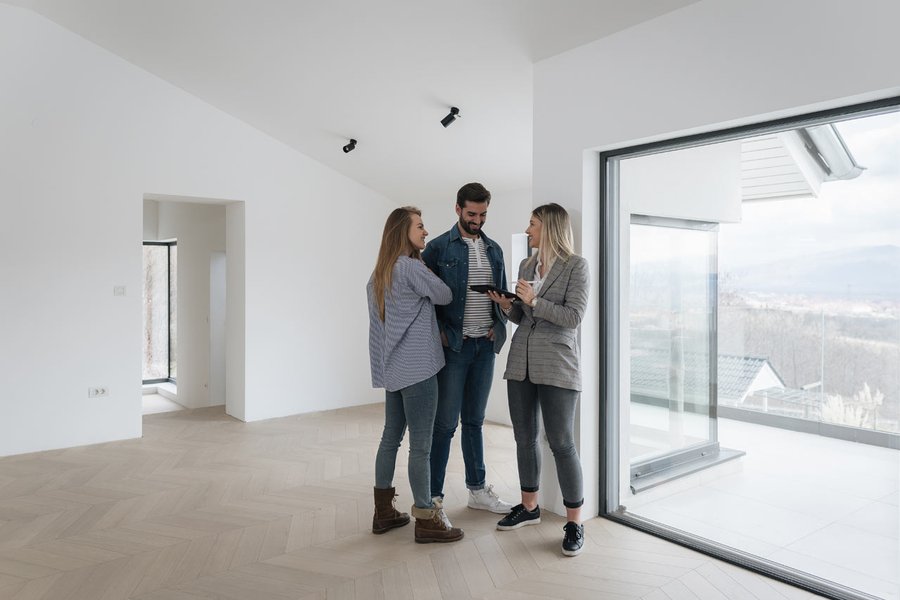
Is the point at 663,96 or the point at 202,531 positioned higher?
the point at 663,96

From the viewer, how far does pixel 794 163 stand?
276cm

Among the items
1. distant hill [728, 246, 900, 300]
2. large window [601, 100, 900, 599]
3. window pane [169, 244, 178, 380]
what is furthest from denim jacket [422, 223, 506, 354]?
window pane [169, 244, 178, 380]

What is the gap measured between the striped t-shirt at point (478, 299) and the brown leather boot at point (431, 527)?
0.90m

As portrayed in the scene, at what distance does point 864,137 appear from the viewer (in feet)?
8.35

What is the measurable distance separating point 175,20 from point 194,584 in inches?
149

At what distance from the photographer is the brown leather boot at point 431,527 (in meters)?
3.16

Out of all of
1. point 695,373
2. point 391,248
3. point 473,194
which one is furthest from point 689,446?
point 391,248

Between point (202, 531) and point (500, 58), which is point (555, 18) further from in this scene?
point (202, 531)

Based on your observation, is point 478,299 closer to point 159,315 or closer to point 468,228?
point 468,228

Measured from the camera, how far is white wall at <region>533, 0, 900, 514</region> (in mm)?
2422

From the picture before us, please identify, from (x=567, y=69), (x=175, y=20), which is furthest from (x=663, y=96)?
(x=175, y=20)

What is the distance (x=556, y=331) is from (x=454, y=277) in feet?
1.92

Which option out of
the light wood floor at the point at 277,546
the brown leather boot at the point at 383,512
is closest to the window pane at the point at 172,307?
the light wood floor at the point at 277,546

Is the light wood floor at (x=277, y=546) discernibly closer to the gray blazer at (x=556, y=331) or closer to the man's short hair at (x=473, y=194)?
the gray blazer at (x=556, y=331)
